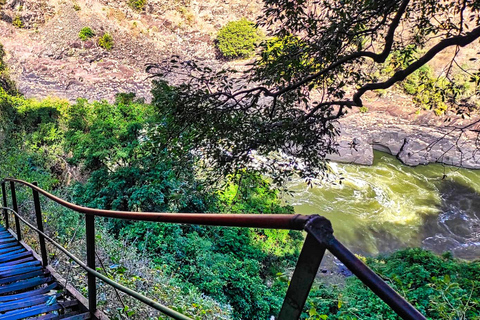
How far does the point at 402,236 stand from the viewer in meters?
10.3

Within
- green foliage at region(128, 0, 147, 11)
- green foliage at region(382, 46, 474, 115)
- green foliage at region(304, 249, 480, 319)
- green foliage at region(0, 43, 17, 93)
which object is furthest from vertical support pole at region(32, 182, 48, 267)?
green foliage at region(128, 0, 147, 11)

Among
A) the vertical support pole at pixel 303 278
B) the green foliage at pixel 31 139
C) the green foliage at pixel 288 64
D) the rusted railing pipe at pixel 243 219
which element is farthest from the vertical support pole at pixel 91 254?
the green foliage at pixel 31 139

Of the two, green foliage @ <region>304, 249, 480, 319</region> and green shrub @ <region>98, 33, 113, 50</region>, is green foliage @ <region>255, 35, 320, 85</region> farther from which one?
green shrub @ <region>98, 33, 113, 50</region>

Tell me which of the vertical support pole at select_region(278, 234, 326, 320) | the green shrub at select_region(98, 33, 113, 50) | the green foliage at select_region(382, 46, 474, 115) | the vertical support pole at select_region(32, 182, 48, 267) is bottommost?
the vertical support pole at select_region(32, 182, 48, 267)

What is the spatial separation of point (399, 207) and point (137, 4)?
28162mm

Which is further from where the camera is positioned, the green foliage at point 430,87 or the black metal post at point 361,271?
the green foliage at point 430,87

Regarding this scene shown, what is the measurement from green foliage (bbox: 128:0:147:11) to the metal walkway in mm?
30308

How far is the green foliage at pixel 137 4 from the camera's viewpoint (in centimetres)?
2755

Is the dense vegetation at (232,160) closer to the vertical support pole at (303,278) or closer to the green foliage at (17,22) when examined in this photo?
the vertical support pole at (303,278)

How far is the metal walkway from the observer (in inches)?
64.6

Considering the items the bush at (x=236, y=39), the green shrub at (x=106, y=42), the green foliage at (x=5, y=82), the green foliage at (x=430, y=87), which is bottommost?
the green foliage at (x=5, y=82)

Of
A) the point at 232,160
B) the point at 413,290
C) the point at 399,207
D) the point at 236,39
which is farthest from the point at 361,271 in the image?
the point at 236,39

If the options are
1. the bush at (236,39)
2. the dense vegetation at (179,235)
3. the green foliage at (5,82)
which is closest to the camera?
the dense vegetation at (179,235)

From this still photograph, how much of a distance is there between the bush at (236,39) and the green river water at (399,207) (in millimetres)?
15166
